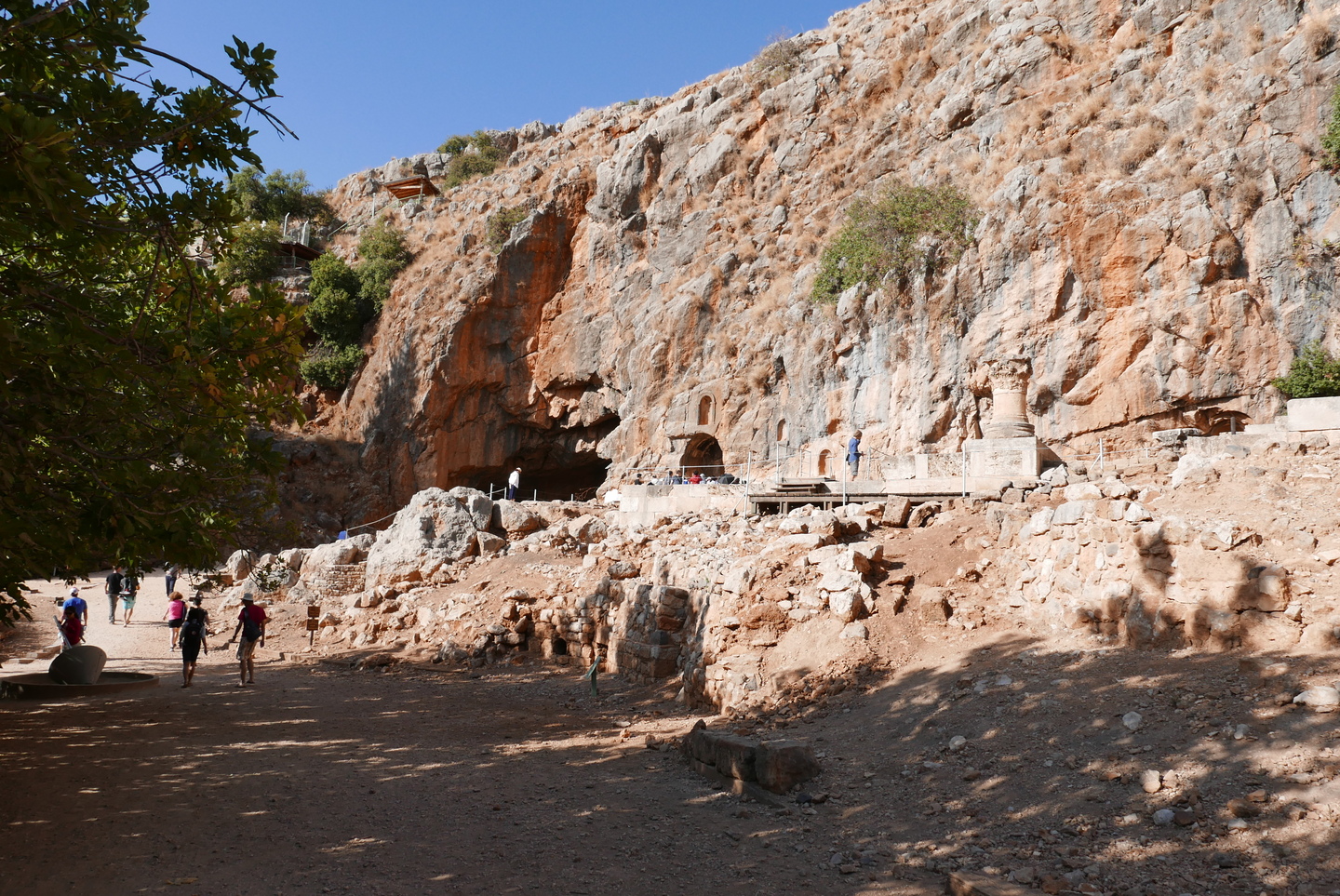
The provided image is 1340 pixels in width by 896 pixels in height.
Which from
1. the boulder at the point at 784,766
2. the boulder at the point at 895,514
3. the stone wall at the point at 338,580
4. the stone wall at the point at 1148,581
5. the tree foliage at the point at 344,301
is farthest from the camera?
the tree foliage at the point at 344,301

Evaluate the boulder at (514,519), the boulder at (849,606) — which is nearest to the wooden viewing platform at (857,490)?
the boulder at (849,606)

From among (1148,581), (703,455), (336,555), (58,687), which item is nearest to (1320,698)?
(1148,581)

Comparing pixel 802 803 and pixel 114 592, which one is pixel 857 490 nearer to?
pixel 802 803

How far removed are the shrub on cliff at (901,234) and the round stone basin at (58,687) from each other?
63.7ft

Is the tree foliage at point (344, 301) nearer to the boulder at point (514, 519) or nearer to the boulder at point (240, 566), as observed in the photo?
the boulder at point (240, 566)

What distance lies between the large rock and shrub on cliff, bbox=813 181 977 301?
1293 centimetres

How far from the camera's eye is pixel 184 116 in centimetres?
518

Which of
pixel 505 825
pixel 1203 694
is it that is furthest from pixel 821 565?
pixel 505 825

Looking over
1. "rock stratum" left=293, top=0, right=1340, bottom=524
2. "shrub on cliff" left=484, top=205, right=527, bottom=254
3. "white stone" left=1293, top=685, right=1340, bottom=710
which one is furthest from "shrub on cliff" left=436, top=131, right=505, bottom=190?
"white stone" left=1293, top=685, right=1340, bottom=710

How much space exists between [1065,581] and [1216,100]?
17675mm

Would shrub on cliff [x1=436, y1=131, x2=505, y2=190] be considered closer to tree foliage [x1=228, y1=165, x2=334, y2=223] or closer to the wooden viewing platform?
tree foliage [x1=228, y1=165, x2=334, y2=223]

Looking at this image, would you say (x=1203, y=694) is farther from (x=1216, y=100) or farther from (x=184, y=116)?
(x=1216, y=100)

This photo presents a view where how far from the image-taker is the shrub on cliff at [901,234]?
2241cm

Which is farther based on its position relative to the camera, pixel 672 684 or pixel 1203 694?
pixel 672 684
